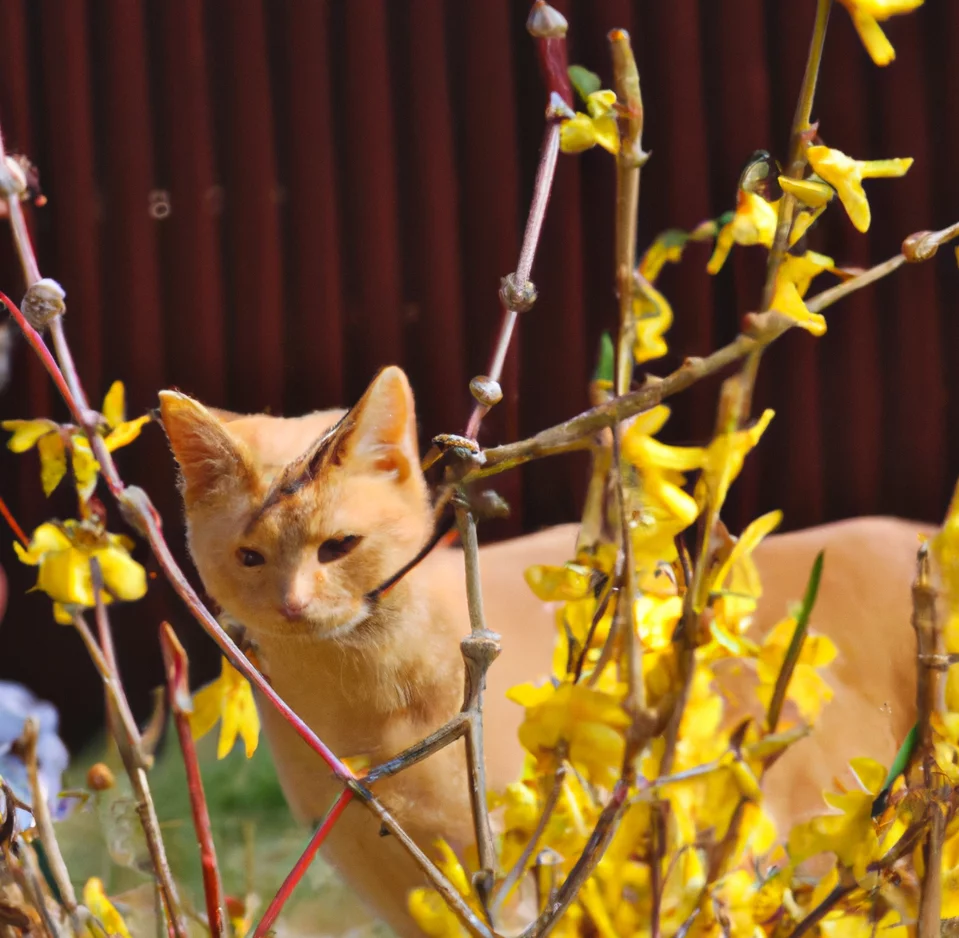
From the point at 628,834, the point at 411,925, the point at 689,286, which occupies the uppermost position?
the point at 689,286

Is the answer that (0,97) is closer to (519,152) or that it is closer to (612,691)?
(519,152)

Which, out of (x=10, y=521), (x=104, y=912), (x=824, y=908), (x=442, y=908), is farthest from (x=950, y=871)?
(x=10, y=521)

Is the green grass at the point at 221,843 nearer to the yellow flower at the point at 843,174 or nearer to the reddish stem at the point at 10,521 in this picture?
the reddish stem at the point at 10,521

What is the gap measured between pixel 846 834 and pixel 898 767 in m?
0.02

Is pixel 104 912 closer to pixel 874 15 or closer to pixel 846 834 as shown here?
pixel 846 834

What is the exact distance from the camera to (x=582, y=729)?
274mm

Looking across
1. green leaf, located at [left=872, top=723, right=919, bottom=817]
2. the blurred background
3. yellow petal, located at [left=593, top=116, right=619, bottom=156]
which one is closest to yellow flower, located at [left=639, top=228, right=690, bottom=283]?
the blurred background

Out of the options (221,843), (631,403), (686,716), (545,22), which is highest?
(545,22)

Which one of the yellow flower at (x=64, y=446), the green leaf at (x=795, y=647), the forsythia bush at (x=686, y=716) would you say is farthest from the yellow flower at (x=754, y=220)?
the yellow flower at (x=64, y=446)

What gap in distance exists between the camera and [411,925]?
0.42 m

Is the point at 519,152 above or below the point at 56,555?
above

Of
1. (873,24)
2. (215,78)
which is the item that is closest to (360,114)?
(215,78)

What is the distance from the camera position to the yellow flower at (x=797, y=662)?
299mm

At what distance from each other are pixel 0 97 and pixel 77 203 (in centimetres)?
5
